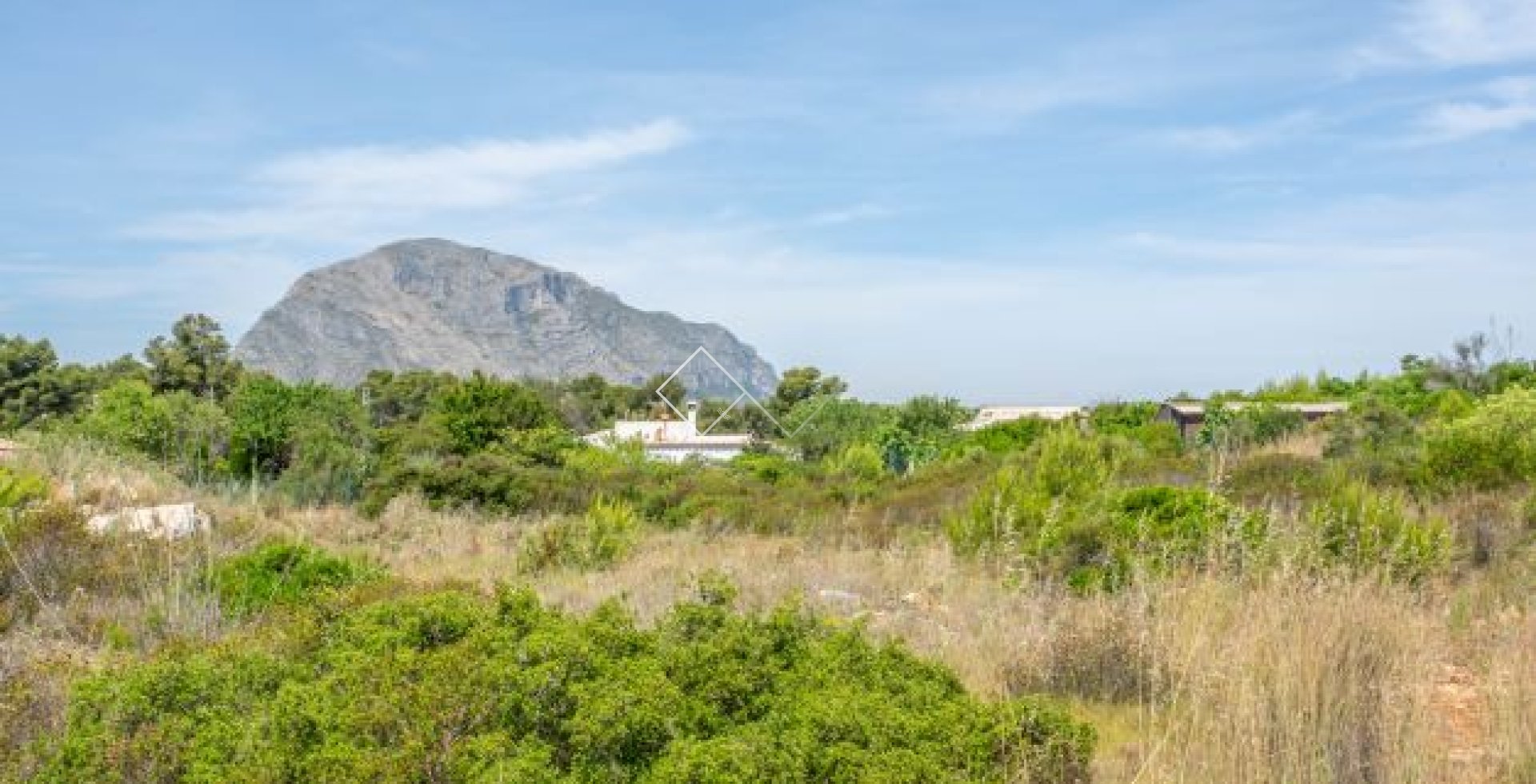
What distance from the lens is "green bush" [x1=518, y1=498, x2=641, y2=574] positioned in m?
11.1

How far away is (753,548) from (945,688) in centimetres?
800

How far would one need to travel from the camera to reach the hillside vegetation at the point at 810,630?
135 inches

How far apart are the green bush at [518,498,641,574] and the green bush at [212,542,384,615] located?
2.42m

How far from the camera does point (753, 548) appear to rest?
11.9m

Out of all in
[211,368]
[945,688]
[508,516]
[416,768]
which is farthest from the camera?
[211,368]

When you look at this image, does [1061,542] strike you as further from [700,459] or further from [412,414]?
[412,414]

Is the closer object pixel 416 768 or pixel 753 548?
pixel 416 768

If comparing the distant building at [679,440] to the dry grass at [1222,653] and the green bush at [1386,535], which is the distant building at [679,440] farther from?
the dry grass at [1222,653]

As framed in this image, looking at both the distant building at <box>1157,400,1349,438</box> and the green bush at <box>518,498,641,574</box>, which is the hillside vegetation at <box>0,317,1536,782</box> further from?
the distant building at <box>1157,400,1349,438</box>

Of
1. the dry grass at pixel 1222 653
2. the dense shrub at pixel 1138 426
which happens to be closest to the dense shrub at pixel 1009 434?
the dense shrub at pixel 1138 426

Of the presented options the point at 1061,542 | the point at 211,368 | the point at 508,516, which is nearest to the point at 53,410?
the point at 211,368

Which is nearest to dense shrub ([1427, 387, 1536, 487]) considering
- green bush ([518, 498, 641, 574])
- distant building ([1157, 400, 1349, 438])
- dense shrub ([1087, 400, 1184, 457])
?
dense shrub ([1087, 400, 1184, 457])

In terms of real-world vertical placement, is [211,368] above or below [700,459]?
above

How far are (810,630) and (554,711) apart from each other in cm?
130
